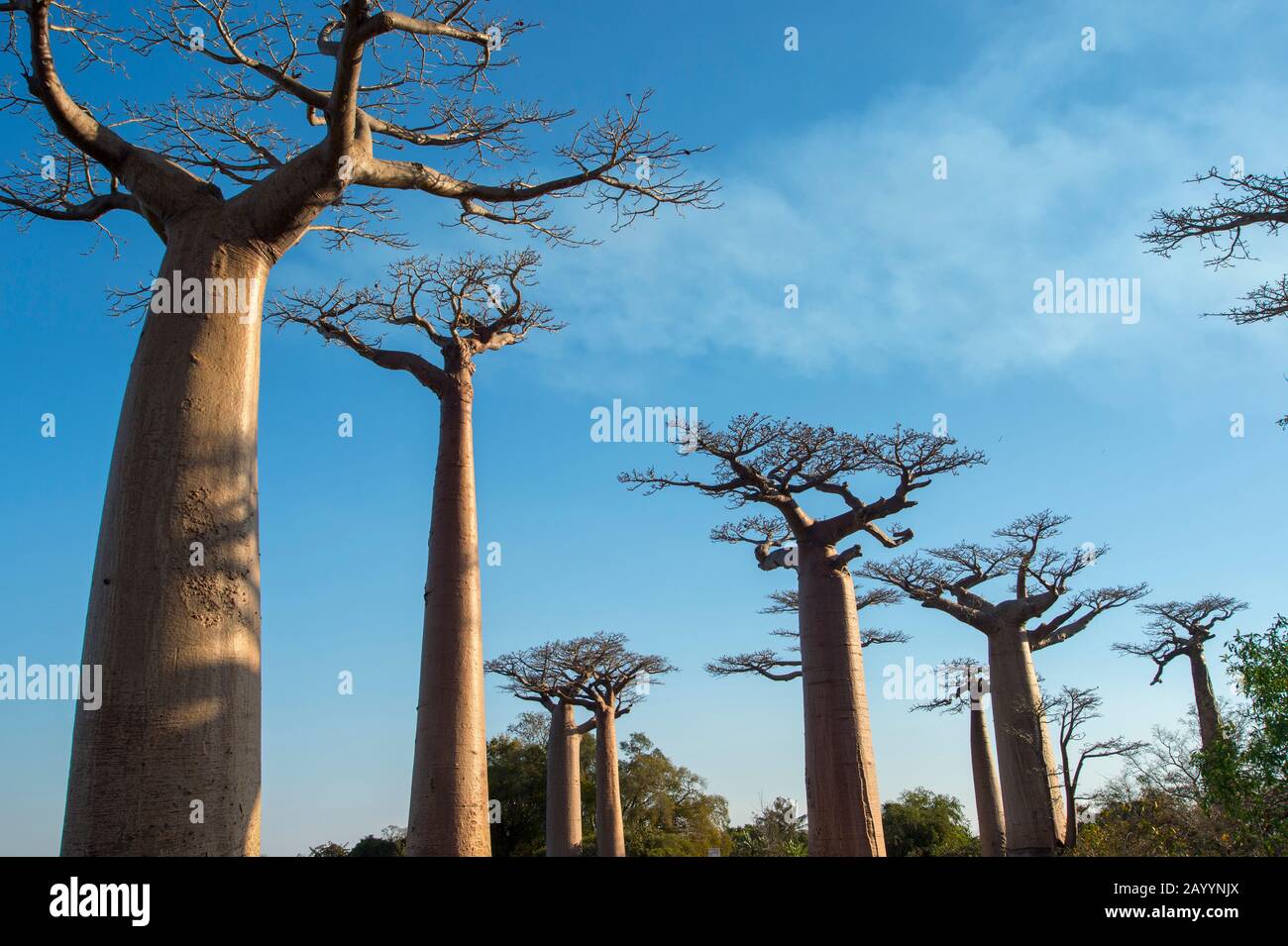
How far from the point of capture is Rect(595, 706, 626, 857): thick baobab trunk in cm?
1620

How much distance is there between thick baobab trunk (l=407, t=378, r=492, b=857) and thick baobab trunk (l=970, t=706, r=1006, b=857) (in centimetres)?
939

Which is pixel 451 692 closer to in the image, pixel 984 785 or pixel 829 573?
pixel 829 573

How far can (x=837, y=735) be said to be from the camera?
9.16 meters

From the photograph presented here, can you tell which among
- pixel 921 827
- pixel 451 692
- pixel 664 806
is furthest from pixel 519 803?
pixel 451 692

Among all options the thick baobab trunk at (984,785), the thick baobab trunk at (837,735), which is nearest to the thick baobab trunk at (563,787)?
the thick baobab trunk at (984,785)

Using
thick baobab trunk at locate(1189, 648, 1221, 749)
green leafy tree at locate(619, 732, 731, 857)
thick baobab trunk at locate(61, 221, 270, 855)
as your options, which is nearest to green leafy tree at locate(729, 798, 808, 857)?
green leafy tree at locate(619, 732, 731, 857)

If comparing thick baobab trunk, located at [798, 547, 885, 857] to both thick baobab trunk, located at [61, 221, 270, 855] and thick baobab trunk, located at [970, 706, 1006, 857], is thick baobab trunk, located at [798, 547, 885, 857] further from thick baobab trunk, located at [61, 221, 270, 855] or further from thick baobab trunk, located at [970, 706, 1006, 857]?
thick baobab trunk, located at [61, 221, 270, 855]

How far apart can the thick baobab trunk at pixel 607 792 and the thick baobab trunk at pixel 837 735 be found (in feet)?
25.1
